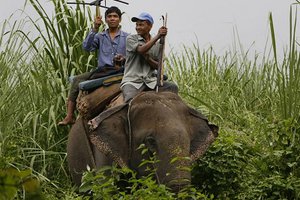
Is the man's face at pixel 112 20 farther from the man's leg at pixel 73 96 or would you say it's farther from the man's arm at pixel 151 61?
the man's arm at pixel 151 61

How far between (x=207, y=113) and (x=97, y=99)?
237 centimetres

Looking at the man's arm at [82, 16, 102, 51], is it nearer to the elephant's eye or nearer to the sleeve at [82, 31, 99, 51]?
the sleeve at [82, 31, 99, 51]

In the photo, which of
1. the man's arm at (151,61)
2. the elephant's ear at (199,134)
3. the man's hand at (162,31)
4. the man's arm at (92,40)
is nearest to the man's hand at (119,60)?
the man's arm at (92,40)

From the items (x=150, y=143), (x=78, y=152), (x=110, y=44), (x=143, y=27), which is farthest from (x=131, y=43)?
(x=78, y=152)

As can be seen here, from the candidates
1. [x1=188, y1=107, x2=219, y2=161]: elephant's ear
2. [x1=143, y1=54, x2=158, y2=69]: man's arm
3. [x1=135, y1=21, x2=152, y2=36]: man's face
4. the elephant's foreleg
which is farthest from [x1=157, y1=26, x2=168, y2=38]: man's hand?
the elephant's foreleg

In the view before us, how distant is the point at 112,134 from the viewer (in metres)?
6.57

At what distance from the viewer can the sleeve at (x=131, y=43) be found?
6824 mm

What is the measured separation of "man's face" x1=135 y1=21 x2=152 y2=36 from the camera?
6789 mm

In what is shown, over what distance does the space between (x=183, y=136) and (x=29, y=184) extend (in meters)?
5.36

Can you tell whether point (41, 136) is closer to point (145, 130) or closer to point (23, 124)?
point (23, 124)

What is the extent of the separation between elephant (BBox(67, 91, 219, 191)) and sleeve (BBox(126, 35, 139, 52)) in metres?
0.35

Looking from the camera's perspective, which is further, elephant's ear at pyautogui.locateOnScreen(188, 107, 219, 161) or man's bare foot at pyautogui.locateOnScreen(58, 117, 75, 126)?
man's bare foot at pyautogui.locateOnScreen(58, 117, 75, 126)

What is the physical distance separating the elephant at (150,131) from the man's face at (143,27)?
0.46 metres

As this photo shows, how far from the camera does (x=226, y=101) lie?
10008 millimetres
